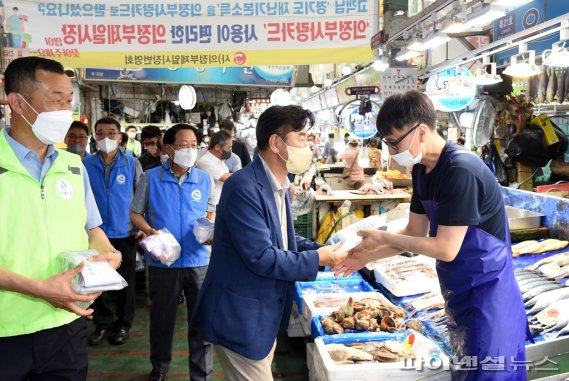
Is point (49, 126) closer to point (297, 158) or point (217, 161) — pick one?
point (297, 158)

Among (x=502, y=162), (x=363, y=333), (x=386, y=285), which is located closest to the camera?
(x=363, y=333)

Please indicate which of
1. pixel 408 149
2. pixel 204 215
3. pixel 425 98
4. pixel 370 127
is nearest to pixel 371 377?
pixel 408 149

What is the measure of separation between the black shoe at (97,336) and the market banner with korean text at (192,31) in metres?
2.90

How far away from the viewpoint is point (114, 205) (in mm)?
5176

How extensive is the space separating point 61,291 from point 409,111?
1.81 meters

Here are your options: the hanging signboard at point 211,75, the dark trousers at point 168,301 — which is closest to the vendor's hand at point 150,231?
the dark trousers at point 168,301

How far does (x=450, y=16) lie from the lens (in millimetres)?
4574

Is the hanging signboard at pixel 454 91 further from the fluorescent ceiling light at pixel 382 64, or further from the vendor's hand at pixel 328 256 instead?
the vendor's hand at pixel 328 256

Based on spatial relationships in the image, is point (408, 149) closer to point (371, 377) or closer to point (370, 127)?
point (371, 377)

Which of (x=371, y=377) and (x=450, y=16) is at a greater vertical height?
(x=450, y=16)

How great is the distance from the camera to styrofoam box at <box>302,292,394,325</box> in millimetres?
3797

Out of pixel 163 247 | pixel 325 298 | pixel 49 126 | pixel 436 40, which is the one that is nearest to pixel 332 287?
pixel 325 298

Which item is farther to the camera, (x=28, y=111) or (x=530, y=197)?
(x=530, y=197)

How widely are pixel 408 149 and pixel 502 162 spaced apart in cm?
785
